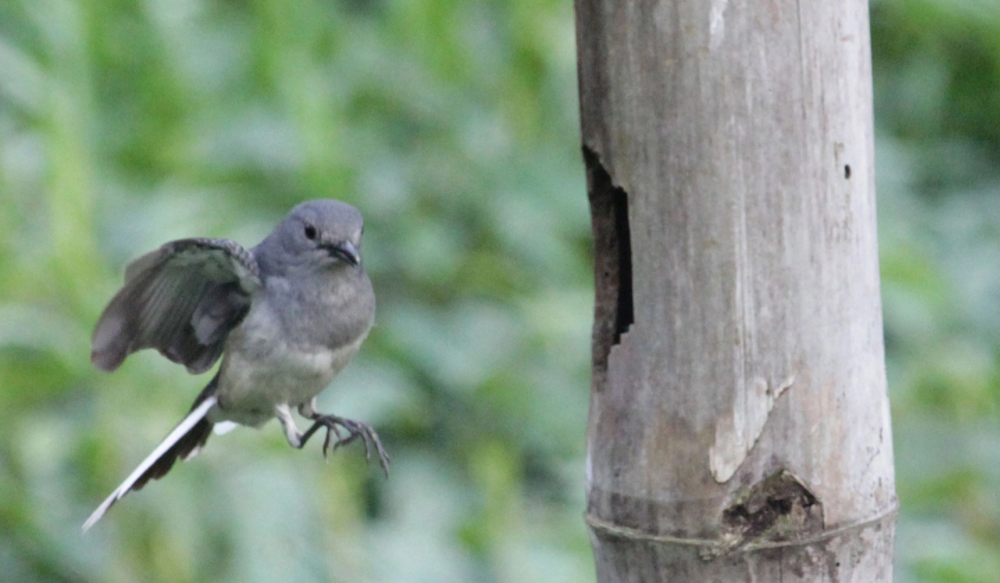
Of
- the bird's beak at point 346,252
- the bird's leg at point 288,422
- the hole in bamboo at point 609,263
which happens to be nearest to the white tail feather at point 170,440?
the bird's leg at point 288,422

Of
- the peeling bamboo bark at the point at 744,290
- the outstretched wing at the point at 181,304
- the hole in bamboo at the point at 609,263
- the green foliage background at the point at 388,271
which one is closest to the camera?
the peeling bamboo bark at the point at 744,290

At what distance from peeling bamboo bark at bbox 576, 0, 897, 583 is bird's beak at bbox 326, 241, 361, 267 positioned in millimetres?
758

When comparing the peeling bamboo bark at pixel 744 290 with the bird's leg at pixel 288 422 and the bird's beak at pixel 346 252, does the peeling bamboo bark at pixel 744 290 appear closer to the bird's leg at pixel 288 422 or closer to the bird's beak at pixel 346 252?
the bird's beak at pixel 346 252

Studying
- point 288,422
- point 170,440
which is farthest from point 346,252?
point 170,440

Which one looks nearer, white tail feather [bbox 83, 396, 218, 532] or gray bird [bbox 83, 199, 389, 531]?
gray bird [bbox 83, 199, 389, 531]

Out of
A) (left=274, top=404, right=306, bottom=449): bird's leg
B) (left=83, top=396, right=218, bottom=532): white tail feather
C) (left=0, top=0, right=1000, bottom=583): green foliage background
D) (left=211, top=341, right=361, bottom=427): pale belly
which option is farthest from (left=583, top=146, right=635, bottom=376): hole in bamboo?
(left=0, top=0, right=1000, bottom=583): green foliage background

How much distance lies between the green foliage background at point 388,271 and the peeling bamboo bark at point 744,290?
1.61 meters

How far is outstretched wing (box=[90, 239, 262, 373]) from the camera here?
2.38 m

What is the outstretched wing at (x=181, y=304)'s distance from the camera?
2.38 metres

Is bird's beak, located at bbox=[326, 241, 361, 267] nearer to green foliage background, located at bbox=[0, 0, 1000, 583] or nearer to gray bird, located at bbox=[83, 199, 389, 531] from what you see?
gray bird, located at bbox=[83, 199, 389, 531]

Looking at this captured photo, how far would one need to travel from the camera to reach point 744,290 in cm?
176

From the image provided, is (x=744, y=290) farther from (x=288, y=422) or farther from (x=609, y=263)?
(x=288, y=422)

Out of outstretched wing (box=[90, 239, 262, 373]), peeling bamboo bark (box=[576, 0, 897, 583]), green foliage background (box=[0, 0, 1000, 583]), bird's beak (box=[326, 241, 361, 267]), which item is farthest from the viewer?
green foliage background (box=[0, 0, 1000, 583])

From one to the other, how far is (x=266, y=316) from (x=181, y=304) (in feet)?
0.55
